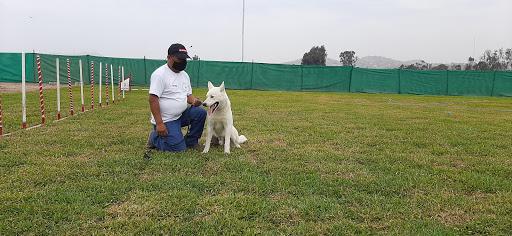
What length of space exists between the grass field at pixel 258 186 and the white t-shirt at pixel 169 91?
22.8 inches

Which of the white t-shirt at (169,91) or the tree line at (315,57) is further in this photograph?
the tree line at (315,57)

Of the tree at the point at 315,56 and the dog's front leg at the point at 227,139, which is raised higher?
the tree at the point at 315,56

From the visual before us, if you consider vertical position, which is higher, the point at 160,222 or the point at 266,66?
the point at 266,66

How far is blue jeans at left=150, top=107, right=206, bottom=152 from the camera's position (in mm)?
4293

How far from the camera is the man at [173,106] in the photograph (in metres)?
4.15

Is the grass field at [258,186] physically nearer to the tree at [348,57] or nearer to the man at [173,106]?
the man at [173,106]

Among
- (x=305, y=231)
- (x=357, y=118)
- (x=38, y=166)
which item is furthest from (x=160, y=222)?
(x=357, y=118)

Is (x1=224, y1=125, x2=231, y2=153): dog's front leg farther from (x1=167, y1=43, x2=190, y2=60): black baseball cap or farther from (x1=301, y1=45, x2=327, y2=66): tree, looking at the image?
(x1=301, y1=45, x2=327, y2=66): tree

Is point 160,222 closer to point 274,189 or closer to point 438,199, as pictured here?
point 274,189

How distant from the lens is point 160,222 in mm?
2303

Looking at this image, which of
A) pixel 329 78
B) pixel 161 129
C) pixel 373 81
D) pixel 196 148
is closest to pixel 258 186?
pixel 161 129

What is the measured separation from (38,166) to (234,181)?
6.79ft

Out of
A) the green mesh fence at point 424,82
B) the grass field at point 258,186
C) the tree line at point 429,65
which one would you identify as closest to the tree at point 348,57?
the tree line at point 429,65

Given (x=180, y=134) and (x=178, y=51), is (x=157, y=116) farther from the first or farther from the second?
(x=178, y=51)
